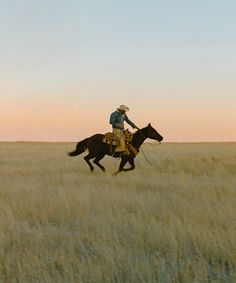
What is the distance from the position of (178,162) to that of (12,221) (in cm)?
Answer: 1569

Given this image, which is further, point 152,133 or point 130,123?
point 152,133

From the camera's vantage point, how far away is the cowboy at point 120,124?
1600cm

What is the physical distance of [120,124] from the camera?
1611cm

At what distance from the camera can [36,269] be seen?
202 inches

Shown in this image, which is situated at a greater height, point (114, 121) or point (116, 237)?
point (114, 121)

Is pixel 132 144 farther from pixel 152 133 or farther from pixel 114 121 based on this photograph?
pixel 114 121

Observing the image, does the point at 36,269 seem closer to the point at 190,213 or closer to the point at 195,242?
the point at 195,242

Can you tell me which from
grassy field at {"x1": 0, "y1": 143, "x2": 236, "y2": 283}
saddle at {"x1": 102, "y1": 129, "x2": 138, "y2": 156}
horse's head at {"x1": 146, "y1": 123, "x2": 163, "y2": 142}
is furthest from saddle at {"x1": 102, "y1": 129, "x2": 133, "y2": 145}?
grassy field at {"x1": 0, "y1": 143, "x2": 236, "y2": 283}

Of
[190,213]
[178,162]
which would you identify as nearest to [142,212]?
[190,213]

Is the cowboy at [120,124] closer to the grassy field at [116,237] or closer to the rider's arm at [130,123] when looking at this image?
the rider's arm at [130,123]

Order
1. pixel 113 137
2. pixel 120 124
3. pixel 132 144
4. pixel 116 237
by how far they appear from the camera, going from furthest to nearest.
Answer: pixel 132 144 → pixel 113 137 → pixel 120 124 → pixel 116 237

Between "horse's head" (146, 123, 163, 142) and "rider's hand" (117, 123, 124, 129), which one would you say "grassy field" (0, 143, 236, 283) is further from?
"horse's head" (146, 123, 163, 142)

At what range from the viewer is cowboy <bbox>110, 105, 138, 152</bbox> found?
16.0 metres

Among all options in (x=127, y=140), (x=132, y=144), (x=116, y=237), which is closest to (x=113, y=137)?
(x=127, y=140)
